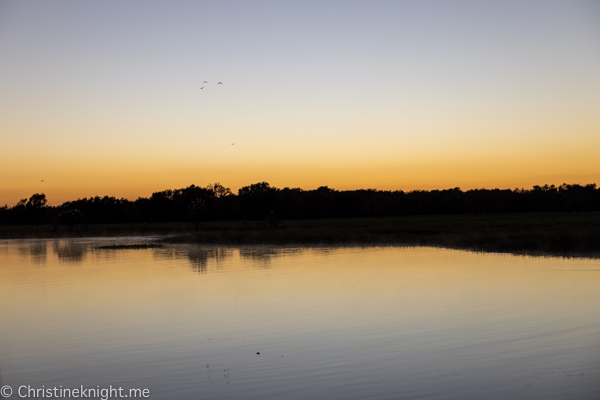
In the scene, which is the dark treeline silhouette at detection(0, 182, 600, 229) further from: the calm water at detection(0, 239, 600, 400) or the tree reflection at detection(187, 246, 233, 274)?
the calm water at detection(0, 239, 600, 400)

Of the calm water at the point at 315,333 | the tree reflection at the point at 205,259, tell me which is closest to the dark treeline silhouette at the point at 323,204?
the tree reflection at the point at 205,259

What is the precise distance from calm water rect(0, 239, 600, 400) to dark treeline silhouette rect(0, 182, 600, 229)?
119403 millimetres

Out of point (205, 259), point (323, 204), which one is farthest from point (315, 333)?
point (323, 204)

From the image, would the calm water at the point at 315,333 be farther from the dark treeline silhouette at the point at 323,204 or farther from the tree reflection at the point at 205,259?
the dark treeline silhouette at the point at 323,204

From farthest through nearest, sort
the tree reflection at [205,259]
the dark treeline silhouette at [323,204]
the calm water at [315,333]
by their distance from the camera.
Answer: the dark treeline silhouette at [323,204] → the tree reflection at [205,259] → the calm water at [315,333]

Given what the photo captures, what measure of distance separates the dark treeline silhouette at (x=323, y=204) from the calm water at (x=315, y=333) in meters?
119

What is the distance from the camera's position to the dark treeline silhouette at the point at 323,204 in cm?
15819

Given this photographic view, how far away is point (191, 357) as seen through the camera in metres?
13.2

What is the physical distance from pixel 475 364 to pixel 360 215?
6287 inches

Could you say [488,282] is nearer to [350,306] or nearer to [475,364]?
[350,306]

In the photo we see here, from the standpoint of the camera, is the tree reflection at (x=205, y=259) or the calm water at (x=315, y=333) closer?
the calm water at (x=315, y=333)

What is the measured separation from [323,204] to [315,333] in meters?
154

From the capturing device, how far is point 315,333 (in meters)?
15.7

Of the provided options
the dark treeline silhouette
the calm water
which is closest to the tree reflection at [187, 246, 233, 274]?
the calm water
